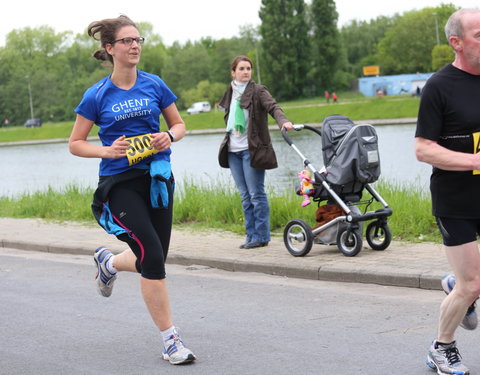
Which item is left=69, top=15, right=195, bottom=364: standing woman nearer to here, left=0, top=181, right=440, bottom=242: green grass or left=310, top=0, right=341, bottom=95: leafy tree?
left=0, top=181, right=440, bottom=242: green grass

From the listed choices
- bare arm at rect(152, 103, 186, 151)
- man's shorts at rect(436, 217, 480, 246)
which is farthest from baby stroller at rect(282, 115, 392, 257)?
man's shorts at rect(436, 217, 480, 246)

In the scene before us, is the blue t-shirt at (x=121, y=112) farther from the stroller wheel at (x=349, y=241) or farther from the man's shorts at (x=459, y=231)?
the stroller wheel at (x=349, y=241)

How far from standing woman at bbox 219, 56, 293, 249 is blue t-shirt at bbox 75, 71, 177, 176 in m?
3.94

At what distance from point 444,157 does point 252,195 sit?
5.25 meters

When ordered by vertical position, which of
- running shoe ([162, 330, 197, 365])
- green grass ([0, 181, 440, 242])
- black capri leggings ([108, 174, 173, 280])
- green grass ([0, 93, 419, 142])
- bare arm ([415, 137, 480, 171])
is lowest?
green grass ([0, 93, 419, 142])

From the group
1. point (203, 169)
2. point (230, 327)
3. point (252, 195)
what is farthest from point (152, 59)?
point (230, 327)

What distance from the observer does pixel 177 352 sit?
512cm

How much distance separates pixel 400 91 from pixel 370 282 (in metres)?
89.7

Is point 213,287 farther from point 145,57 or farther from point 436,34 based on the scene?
point 145,57

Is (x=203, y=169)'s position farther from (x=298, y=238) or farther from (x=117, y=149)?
(x=117, y=149)

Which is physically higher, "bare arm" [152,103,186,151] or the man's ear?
the man's ear

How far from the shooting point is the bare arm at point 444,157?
4145 millimetres

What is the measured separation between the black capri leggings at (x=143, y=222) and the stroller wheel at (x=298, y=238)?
3.33 meters

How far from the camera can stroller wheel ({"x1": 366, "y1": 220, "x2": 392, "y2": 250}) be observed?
8.45 m
